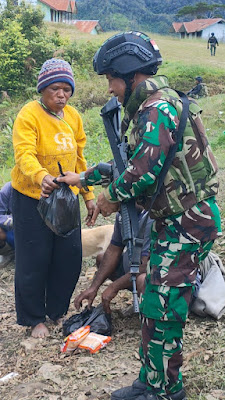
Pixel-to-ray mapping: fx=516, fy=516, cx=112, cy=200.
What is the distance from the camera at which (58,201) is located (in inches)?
130

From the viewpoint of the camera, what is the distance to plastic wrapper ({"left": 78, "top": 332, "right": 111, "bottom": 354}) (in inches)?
143

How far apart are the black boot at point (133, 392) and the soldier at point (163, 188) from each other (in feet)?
0.39

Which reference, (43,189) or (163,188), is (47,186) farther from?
(163,188)

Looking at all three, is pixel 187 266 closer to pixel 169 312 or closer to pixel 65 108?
pixel 169 312

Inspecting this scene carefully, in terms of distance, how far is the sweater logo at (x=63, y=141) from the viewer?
367 centimetres

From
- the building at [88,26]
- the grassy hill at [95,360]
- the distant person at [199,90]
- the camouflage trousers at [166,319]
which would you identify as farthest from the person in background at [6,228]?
the building at [88,26]

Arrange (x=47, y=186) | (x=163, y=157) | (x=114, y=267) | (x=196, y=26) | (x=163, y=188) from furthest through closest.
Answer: (x=196, y=26), (x=114, y=267), (x=47, y=186), (x=163, y=188), (x=163, y=157)

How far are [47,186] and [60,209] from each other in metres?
0.17

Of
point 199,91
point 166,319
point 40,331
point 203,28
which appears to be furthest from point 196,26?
point 166,319

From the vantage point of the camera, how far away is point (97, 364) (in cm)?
348

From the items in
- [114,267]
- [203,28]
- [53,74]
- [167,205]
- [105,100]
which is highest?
[53,74]

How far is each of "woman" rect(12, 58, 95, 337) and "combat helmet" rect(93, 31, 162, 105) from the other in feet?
3.13

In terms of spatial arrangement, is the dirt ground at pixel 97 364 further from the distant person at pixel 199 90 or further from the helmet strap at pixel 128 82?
the distant person at pixel 199 90

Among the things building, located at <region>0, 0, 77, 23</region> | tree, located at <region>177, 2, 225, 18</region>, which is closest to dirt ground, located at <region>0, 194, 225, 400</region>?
building, located at <region>0, 0, 77, 23</region>
